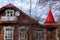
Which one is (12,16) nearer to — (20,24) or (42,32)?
(20,24)

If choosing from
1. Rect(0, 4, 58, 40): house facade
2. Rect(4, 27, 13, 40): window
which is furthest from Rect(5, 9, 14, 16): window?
Rect(4, 27, 13, 40): window

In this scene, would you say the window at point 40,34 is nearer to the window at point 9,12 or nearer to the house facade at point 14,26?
→ the house facade at point 14,26

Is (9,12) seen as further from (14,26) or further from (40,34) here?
(40,34)

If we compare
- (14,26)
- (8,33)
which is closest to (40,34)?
(14,26)

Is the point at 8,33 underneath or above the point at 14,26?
underneath

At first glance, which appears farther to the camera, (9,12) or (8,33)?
(9,12)

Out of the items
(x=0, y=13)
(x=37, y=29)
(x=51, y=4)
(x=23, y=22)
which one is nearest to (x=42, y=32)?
(x=37, y=29)

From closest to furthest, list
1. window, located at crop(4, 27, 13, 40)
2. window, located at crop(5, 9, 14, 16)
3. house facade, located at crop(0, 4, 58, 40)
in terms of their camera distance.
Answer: house facade, located at crop(0, 4, 58, 40)
window, located at crop(4, 27, 13, 40)
window, located at crop(5, 9, 14, 16)

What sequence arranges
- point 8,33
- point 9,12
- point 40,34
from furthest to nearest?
1. point 40,34
2. point 9,12
3. point 8,33

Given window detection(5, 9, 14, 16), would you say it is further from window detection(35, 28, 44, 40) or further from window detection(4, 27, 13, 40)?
window detection(35, 28, 44, 40)

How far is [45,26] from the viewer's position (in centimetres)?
2305

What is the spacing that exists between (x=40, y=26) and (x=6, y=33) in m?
3.23

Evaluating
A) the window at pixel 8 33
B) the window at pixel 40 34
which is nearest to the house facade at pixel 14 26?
the window at pixel 8 33

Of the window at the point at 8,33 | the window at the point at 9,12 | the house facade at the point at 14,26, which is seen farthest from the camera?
the window at the point at 9,12
